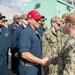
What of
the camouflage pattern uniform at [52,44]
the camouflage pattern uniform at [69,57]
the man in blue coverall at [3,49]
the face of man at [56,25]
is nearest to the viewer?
the camouflage pattern uniform at [69,57]

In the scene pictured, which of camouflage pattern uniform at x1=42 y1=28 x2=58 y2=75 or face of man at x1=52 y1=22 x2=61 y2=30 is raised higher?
face of man at x1=52 y1=22 x2=61 y2=30

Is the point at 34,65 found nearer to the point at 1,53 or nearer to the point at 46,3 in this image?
the point at 1,53

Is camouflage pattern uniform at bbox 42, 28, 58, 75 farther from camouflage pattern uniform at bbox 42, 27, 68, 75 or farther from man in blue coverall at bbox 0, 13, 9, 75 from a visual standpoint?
man in blue coverall at bbox 0, 13, 9, 75

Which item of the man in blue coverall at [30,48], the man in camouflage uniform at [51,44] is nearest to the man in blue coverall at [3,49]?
the man in camouflage uniform at [51,44]

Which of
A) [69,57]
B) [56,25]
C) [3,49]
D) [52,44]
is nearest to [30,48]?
[69,57]

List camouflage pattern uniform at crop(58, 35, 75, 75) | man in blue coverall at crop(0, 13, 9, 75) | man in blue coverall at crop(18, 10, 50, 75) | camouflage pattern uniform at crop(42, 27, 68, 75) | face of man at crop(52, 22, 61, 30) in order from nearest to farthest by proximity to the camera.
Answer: camouflage pattern uniform at crop(58, 35, 75, 75) < man in blue coverall at crop(18, 10, 50, 75) < camouflage pattern uniform at crop(42, 27, 68, 75) < face of man at crop(52, 22, 61, 30) < man in blue coverall at crop(0, 13, 9, 75)

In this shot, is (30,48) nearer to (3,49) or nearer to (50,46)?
(50,46)

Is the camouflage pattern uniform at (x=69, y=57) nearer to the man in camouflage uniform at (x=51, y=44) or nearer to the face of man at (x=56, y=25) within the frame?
the man in camouflage uniform at (x=51, y=44)

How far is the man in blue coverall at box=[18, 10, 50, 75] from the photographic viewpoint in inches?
172

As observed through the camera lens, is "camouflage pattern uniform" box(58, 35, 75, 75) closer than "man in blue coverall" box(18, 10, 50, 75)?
Yes

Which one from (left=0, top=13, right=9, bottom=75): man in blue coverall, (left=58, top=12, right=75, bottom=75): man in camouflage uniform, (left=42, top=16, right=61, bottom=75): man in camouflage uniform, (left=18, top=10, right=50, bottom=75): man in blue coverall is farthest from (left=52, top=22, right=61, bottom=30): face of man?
(left=58, top=12, right=75, bottom=75): man in camouflage uniform

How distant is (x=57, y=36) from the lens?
6.10m

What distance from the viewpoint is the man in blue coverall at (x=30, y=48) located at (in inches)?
172

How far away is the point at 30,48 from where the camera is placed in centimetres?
452
